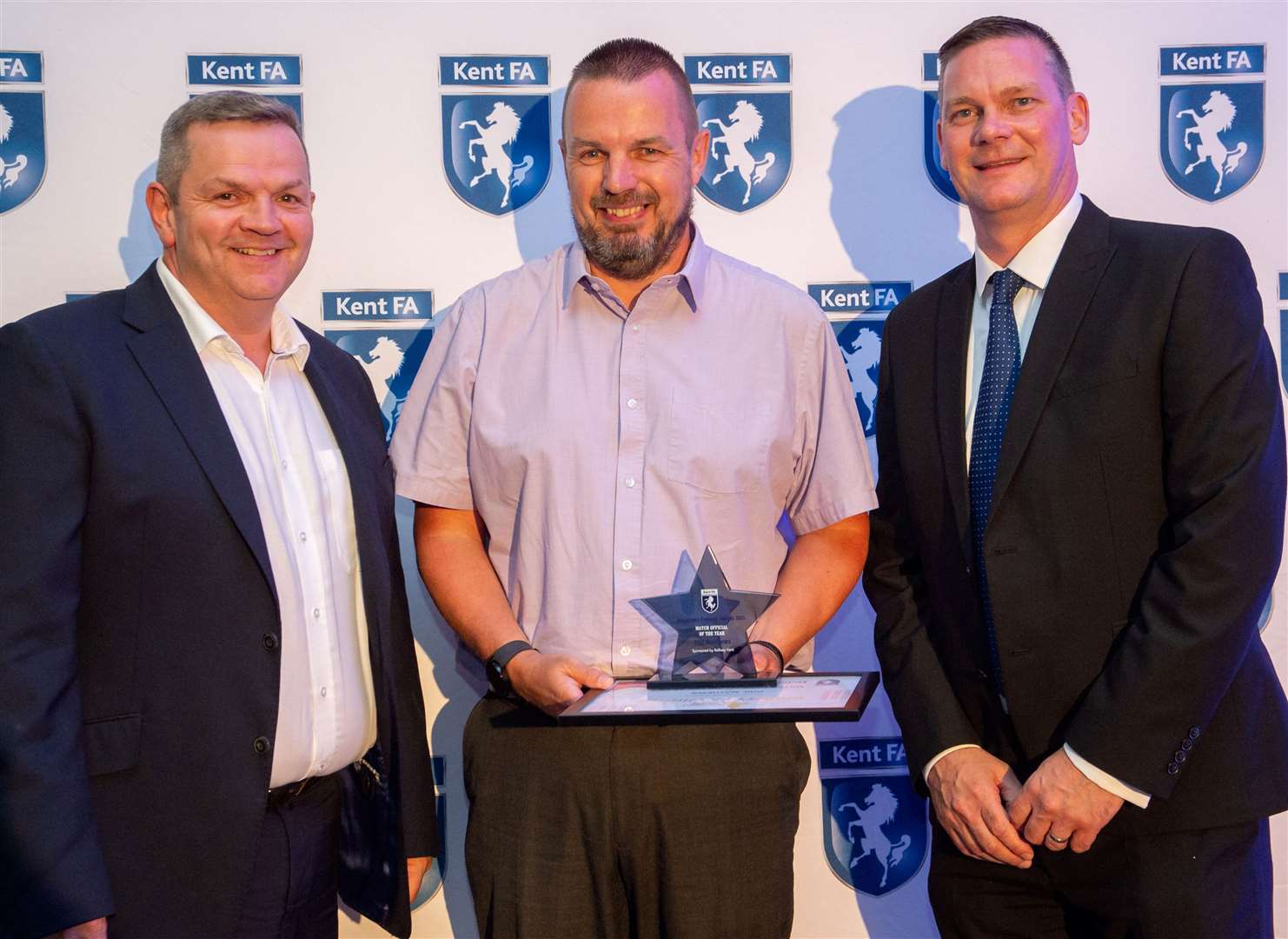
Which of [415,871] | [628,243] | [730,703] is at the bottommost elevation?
[415,871]

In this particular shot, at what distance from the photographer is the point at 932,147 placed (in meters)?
2.97

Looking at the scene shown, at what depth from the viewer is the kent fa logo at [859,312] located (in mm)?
2973

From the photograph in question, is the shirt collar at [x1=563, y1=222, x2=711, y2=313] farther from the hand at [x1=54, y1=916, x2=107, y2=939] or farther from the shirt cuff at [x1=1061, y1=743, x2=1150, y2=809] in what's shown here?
the hand at [x1=54, y1=916, x2=107, y2=939]

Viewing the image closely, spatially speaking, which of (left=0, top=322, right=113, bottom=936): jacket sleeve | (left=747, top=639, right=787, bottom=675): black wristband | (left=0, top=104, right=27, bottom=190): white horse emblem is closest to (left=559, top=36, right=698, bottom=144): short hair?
(left=747, top=639, right=787, bottom=675): black wristband

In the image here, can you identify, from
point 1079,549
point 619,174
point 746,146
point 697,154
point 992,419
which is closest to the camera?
point 1079,549

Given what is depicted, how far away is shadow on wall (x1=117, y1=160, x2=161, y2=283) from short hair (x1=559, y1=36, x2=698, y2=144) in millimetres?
1224

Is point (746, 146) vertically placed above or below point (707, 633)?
above

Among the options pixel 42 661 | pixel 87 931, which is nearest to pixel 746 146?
pixel 42 661

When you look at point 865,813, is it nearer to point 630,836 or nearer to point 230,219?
point 630,836

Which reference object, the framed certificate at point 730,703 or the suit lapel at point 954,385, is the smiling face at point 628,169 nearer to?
the suit lapel at point 954,385

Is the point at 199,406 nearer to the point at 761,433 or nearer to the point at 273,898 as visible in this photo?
the point at 273,898

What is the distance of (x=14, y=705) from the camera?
5.73ft

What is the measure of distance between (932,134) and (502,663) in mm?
1796

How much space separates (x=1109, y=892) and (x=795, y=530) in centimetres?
88
